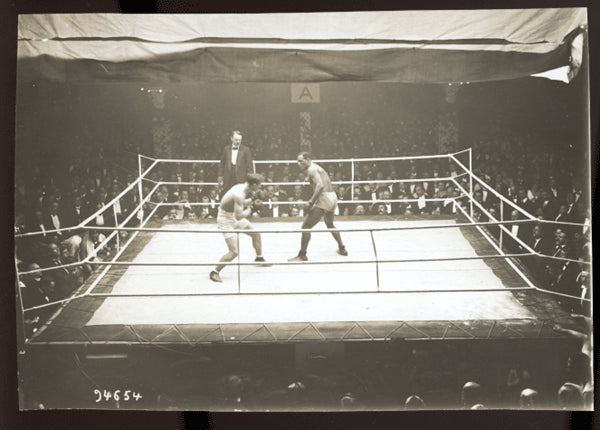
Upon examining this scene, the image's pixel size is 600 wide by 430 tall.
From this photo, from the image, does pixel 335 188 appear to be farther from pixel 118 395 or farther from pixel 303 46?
pixel 118 395

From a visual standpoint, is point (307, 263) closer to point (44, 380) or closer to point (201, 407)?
point (201, 407)

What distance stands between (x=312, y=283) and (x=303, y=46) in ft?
4.54

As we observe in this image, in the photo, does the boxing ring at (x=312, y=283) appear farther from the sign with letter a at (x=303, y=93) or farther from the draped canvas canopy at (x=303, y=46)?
the draped canvas canopy at (x=303, y=46)

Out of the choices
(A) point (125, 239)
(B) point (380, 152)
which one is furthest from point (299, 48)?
(A) point (125, 239)

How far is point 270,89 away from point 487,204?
145cm

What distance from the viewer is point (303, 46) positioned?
13.4 ft

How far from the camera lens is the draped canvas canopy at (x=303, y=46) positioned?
13.2ft

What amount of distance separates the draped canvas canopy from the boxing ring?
52 cm

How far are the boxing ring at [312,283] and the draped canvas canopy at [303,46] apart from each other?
52cm

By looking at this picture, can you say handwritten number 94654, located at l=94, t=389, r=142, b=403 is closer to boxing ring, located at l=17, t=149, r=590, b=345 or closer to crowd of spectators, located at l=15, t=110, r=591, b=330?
boxing ring, located at l=17, t=149, r=590, b=345

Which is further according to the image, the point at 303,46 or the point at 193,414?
the point at 193,414

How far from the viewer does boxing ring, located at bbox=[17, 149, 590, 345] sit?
4.09 m

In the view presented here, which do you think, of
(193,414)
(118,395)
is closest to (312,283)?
(193,414)

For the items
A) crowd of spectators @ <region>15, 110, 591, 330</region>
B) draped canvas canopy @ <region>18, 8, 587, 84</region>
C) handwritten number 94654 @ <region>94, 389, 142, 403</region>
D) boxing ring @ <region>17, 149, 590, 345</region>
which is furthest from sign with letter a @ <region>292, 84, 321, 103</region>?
handwritten number 94654 @ <region>94, 389, 142, 403</region>
